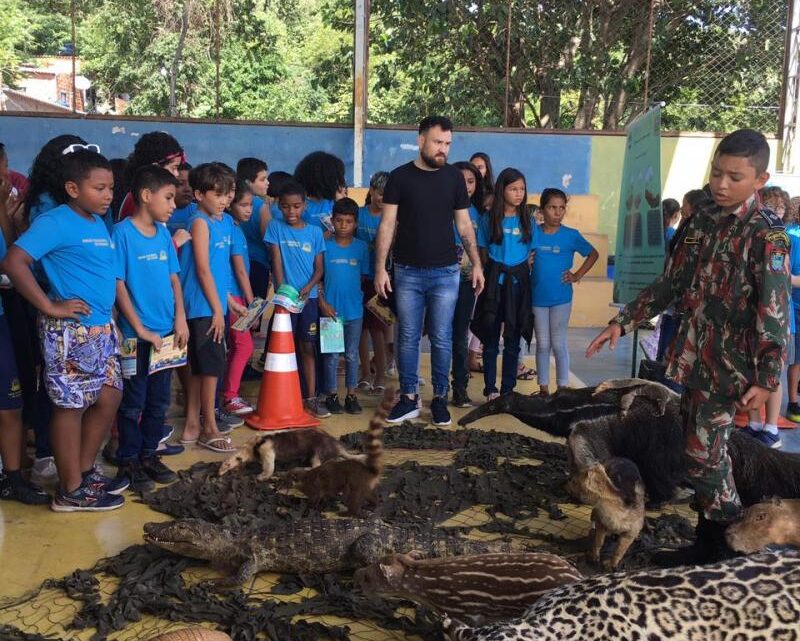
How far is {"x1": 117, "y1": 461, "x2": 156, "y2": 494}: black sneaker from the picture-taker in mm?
4555

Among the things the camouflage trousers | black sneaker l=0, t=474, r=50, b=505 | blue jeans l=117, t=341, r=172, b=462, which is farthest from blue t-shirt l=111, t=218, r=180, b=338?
the camouflage trousers

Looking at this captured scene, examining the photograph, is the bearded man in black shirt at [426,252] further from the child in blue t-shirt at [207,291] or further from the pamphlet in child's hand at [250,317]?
the child in blue t-shirt at [207,291]

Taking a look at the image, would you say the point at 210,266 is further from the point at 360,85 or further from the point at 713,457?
the point at 360,85

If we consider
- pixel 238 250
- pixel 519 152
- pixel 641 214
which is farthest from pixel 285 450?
pixel 519 152

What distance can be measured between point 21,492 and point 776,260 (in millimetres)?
4043

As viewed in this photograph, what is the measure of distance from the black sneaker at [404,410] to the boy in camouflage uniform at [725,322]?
2612mm

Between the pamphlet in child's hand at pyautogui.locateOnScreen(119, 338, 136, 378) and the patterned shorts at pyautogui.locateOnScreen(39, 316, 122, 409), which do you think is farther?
the pamphlet in child's hand at pyautogui.locateOnScreen(119, 338, 136, 378)

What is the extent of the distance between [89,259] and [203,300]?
4.00 ft

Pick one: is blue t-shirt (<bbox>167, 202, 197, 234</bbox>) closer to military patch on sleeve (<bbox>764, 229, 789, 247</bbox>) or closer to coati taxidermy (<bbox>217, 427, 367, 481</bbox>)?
coati taxidermy (<bbox>217, 427, 367, 481</bbox>)

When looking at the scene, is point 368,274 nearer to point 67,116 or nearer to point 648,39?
point 67,116

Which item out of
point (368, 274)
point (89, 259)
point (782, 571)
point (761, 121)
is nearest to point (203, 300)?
point (89, 259)

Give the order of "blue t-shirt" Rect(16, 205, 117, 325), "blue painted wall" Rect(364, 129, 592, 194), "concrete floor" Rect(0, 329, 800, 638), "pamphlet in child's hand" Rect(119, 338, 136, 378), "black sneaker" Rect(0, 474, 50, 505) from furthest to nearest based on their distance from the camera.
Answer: "blue painted wall" Rect(364, 129, 592, 194) → "pamphlet in child's hand" Rect(119, 338, 136, 378) → "black sneaker" Rect(0, 474, 50, 505) → "blue t-shirt" Rect(16, 205, 117, 325) → "concrete floor" Rect(0, 329, 800, 638)

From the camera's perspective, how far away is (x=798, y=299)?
6.54m

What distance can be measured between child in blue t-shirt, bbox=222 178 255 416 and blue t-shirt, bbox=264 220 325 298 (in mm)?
239
